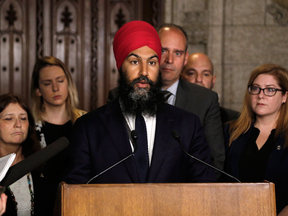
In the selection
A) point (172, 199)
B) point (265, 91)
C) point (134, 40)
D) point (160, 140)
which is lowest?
point (172, 199)

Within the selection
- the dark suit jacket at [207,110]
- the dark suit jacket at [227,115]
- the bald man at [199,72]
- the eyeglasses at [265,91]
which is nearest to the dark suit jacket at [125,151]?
the dark suit jacket at [207,110]

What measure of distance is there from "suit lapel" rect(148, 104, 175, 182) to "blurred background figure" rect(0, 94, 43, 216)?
37.9 inches

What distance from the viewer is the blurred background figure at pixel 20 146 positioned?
2.61 metres

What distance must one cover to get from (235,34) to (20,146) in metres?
3.40

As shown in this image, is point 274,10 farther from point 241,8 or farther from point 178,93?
point 178,93

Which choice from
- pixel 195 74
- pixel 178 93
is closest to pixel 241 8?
pixel 195 74

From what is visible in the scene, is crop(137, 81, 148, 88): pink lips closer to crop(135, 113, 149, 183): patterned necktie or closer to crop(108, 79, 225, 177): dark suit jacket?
crop(135, 113, 149, 183): patterned necktie

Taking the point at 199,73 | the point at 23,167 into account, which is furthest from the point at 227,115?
the point at 23,167

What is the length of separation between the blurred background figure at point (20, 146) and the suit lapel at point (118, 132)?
80 cm

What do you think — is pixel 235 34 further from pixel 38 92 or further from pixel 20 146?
pixel 20 146

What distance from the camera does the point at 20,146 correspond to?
300cm

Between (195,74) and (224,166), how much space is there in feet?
4.49

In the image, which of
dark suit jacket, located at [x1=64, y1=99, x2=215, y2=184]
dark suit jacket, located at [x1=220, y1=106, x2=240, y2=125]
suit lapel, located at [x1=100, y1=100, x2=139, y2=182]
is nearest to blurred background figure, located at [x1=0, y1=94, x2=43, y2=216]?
dark suit jacket, located at [x1=64, y1=99, x2=215, y2=184]

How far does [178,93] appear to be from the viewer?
312 cm
